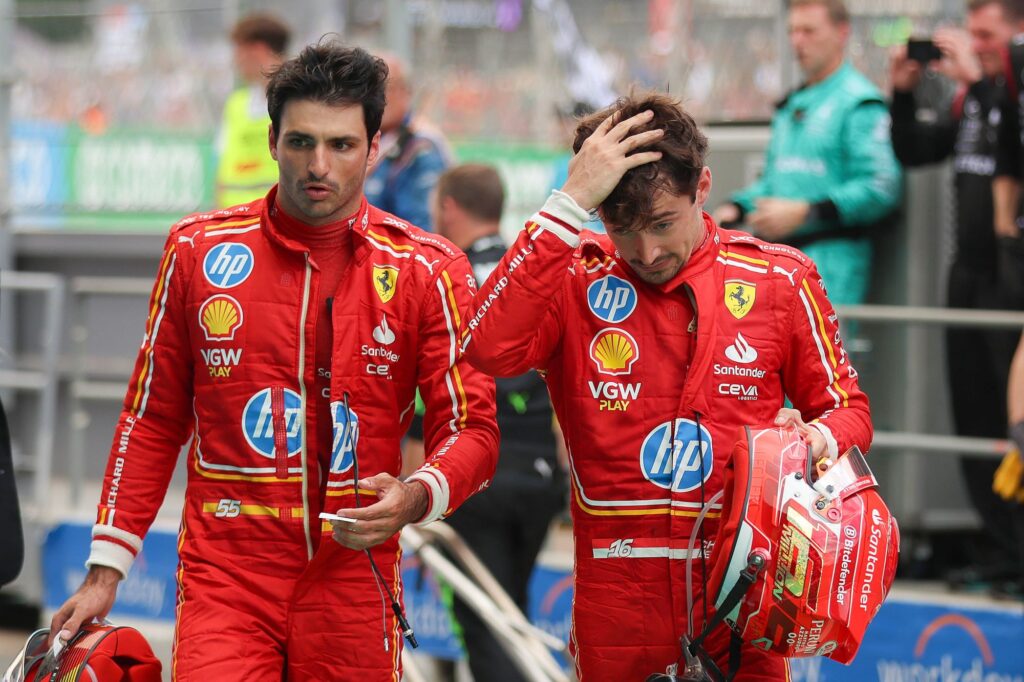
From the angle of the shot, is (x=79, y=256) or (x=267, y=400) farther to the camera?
(x=79, y=256)

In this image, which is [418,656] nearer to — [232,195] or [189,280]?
[232,195]

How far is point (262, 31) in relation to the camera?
26.4 feet

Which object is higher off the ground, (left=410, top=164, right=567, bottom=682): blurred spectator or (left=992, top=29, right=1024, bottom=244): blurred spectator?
(left=992, top=29, right=1024, bottom=244): blurred spectator

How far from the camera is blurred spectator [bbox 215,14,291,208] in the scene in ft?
26.0

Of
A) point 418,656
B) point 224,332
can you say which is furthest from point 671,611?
point 418,656

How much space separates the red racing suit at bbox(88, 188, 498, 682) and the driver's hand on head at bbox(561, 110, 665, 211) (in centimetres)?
57

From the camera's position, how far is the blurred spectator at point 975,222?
6.54 m

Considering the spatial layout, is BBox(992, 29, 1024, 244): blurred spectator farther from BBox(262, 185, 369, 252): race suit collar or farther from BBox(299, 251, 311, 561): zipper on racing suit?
BBox(299, 251, 311, 561): zipper on racing suit

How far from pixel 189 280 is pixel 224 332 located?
0.17m

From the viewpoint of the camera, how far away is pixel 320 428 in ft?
12.3

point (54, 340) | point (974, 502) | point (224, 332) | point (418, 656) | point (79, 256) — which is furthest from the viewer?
point (79, 256)

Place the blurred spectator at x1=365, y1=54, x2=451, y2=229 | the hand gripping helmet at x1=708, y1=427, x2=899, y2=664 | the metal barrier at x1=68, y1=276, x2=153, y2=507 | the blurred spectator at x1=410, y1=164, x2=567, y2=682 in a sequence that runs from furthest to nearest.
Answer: the metal barrier at x1=68, y1=276, x2=153, y2=507
the blurred spectator at x1=365, y1=54, x2=451, y2=229
the blurred spectator at x1=410, y1=164, x2=567, y2=682
the hand gripping helmet at x1=708, y1=427, x2=899, y2=664

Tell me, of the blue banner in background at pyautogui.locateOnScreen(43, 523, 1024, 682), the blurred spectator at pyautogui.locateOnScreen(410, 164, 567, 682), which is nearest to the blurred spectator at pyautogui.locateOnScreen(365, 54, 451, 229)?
the blurred spectator at pyautogui.locateOnScreen(410, 164, 567, 682)

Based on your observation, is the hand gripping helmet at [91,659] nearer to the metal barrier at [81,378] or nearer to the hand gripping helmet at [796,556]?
the hand gripping helmet at [796,556]
